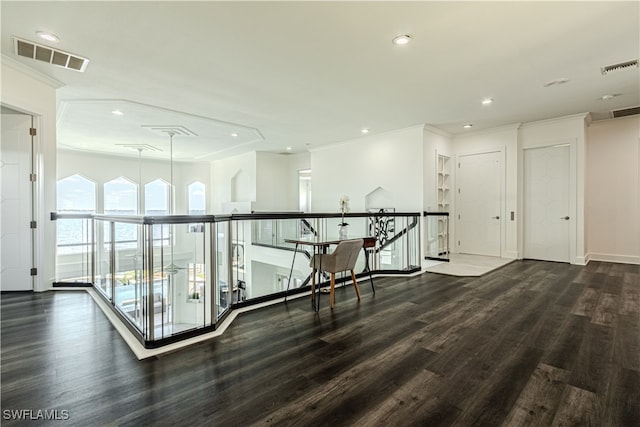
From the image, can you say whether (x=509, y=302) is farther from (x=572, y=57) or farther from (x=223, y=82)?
(x=223, y=82)

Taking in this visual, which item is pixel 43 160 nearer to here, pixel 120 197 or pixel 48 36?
pixel 48 36

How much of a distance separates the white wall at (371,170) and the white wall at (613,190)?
3788 millimetres

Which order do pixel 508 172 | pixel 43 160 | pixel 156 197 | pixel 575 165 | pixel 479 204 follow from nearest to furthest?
pixel 43 160
pixel 575 165
pixel 508 172
pixel 479 204
pixel 156 197

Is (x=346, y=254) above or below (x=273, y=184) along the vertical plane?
below

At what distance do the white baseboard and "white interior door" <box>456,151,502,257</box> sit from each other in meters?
1.89

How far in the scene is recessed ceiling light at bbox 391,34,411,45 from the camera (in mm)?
3062

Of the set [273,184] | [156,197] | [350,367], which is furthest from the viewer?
[156,197]

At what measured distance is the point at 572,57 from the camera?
3.55 metres

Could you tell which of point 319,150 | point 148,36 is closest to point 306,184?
point 319,150

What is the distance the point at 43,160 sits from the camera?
4.23 metres

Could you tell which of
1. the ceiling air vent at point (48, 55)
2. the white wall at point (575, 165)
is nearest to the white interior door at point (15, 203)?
the ceiling air vent at point (48, 55)

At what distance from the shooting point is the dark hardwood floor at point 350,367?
173cm

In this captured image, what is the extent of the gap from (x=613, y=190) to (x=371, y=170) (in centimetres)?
513

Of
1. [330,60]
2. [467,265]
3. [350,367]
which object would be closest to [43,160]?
[330,60]
